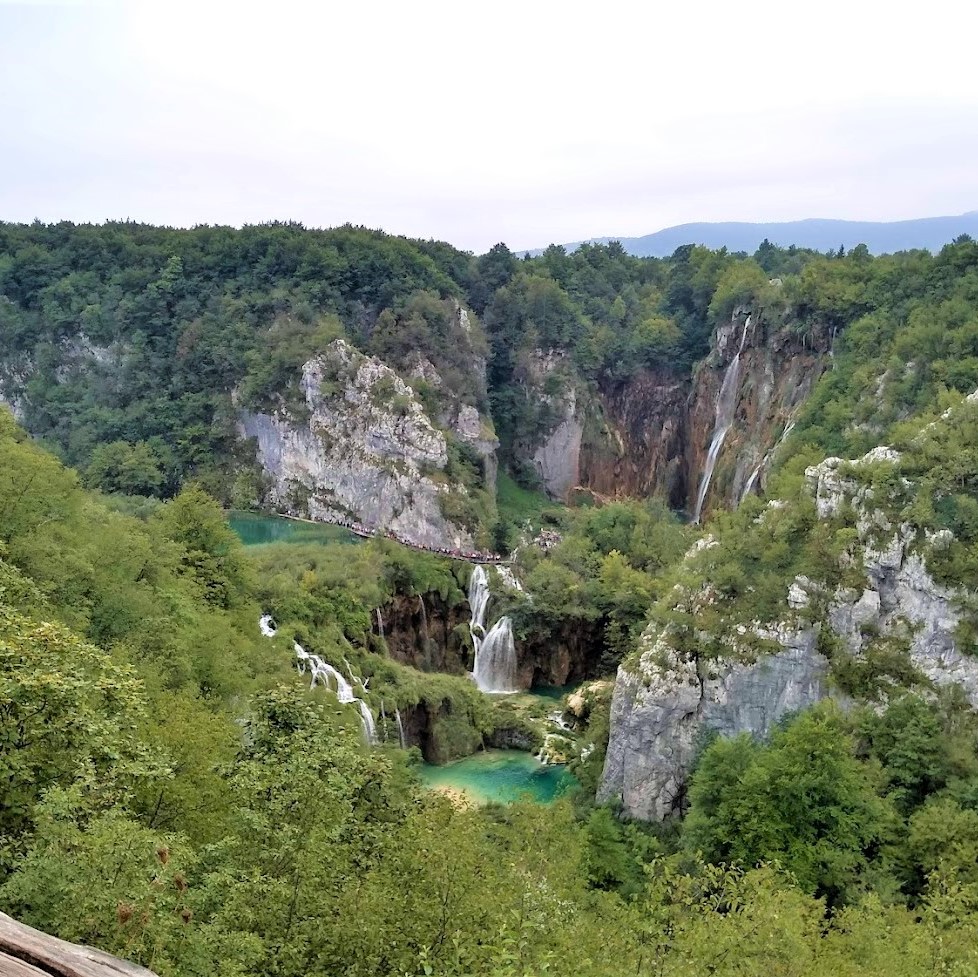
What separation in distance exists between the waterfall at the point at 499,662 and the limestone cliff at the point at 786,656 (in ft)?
45.1

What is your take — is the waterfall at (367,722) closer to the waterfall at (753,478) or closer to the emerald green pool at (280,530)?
the emerald green pool at (280,530)

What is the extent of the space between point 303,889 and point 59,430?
61.0m

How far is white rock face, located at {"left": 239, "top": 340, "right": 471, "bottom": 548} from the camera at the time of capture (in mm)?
54594

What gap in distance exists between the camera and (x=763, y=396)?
1948 inches

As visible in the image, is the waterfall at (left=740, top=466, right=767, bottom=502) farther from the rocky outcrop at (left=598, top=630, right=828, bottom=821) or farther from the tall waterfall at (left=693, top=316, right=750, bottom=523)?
the rocky outcrop at (left=598, top=630, right=828, bottom=821)

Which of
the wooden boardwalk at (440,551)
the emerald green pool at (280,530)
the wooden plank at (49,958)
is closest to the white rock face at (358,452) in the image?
the wooden boardwalk at (440,551)

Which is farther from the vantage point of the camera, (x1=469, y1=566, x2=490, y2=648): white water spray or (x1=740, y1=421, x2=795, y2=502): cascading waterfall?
(x1=740, y1=421, x2=795, y2=502): cascading waterfall

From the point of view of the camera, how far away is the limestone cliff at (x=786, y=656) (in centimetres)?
2253

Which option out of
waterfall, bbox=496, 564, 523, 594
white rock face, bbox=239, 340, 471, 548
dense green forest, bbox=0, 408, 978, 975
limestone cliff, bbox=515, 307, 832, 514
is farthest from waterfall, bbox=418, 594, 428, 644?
limestone cliff, bbox=515, 307, 832, 514

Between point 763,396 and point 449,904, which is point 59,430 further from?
point 449,904

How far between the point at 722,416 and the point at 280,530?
2632cm

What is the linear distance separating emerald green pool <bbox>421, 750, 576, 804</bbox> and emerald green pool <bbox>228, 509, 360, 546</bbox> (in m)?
17.3

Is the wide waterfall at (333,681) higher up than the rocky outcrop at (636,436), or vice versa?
the rocky outcrop at (636,436)

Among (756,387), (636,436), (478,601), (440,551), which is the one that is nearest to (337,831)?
(478,601)
